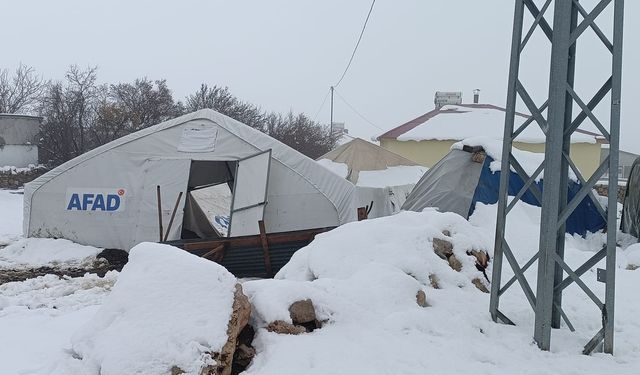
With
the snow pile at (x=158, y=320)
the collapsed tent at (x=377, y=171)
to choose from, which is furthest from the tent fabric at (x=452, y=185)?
the snow pile at (x=158, y=320)

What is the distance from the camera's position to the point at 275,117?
40625 millimetres

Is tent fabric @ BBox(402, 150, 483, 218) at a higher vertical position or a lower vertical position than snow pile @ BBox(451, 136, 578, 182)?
lower

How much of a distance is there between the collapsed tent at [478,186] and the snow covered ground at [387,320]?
2990 mm

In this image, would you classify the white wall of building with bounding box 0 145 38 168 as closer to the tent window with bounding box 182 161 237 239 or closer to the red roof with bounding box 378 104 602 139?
the tent window with bounding box 182 161 237 239

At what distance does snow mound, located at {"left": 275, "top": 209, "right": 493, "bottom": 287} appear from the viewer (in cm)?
493

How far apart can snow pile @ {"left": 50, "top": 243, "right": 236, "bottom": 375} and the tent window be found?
357 inches

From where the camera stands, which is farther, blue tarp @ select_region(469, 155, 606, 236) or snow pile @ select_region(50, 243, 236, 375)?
blue tarp @ select_region(469, 155, 606, 236)

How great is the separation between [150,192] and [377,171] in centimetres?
719

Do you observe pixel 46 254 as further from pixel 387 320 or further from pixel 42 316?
pixel 387 320

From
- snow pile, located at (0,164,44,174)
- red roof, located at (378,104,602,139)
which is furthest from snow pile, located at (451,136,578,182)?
snow pile, located at (0,164,44,174)

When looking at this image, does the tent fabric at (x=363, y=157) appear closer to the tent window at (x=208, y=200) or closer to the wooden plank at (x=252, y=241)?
the tent window at (x=208, y=200)

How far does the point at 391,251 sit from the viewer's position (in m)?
5.04

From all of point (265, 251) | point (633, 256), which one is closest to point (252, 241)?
point (265, 251)

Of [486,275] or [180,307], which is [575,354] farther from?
[180,307]
